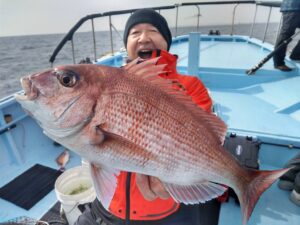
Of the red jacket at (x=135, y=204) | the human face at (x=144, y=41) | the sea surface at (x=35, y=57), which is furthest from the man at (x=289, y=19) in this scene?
the red jacket at (x=135, y=204)

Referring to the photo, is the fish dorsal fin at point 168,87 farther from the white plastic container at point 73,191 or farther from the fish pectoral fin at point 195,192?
the white plastic container at point 73,191

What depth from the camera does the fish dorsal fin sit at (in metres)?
1.33

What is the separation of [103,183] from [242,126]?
307cm

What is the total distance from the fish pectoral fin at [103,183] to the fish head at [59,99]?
0.29 meters

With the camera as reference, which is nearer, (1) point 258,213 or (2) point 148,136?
(2) point 148,136

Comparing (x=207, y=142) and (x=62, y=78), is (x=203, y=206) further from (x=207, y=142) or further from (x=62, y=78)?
(x=62, y=78)

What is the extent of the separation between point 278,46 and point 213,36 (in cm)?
572

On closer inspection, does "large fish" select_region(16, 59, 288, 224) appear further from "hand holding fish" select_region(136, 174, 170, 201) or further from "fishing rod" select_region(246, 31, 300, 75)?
"fishing rod" select_region(246, 31, 300, 75)

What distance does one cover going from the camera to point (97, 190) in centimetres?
130

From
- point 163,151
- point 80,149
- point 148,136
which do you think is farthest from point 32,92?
point 163,151

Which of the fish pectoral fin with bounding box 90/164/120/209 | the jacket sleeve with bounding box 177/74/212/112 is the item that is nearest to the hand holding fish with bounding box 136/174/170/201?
the fish pectoral fin with bounding box 90/164/120/209

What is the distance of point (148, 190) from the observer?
1.55 meters

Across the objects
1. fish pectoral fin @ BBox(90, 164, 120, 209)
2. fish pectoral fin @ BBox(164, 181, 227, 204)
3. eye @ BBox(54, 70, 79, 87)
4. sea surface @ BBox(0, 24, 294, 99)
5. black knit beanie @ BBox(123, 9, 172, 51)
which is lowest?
sea surface @ BBox(0, 24, 294, 99)

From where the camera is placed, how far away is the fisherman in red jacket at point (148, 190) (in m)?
1.85
